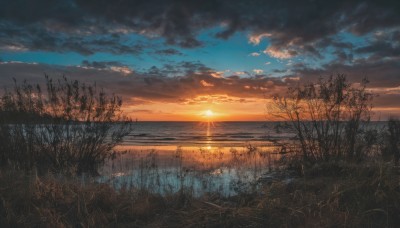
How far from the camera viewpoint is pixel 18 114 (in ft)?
45.4

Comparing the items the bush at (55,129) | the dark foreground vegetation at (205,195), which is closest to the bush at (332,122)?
the dark foreground vegetation at (205,195)

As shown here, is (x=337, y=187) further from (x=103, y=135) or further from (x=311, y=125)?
(x=103, y=135)

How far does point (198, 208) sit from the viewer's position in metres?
6.28

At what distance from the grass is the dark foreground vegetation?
0.7 inches

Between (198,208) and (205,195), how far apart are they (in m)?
1.47

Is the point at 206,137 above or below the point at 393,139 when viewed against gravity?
below

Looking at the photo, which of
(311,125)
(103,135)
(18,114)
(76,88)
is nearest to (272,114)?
(311,125)

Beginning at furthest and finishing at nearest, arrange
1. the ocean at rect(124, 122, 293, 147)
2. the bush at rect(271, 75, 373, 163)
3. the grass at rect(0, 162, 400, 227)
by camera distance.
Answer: the ocean at rect(124, 122, 293, 147), the bush at rect(271, 75, 373, 163), the grass at rect(0, 162, 400, 227)

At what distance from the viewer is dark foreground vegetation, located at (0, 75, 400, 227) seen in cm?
571

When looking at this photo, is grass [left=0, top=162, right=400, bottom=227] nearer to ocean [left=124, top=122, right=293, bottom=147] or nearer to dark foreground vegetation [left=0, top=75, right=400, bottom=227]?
dark foreground vegetation [left=0, top=75, right=400, bottom=227]

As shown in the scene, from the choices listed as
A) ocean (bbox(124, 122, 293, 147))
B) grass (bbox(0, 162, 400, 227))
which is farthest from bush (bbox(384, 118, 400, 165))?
grass (bbox(0, 162, 400, 227))

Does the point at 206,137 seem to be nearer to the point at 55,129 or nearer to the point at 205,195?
the point at 55,129

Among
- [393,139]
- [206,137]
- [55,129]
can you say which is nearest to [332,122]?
[393,139]

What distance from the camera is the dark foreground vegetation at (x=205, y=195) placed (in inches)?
225
